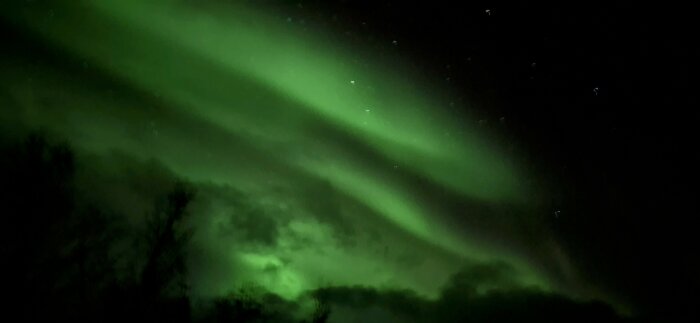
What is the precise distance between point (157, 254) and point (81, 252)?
2276 mm

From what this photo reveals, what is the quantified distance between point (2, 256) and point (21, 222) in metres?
1.11

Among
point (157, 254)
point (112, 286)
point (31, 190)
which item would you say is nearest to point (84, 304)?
point (112, 286)

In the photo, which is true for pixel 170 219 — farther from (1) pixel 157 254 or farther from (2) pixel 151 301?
(2) pixel 151 301

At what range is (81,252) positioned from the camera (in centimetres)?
1923

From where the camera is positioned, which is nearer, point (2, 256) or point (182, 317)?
point (2, 256)

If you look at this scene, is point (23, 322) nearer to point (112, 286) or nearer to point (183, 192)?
point (112, 286)

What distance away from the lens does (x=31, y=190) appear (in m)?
18.0

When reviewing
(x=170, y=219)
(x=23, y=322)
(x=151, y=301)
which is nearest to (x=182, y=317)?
(x=151, y=301)

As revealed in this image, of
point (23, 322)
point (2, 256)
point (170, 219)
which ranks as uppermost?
point (170, 219)

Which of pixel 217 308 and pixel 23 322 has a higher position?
pixel 217 308

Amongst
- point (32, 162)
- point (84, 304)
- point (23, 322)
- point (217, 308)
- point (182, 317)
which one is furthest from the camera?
point (217, 308)

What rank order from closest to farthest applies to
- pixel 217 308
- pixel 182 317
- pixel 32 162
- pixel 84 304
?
pixel 32 162
pixel 84 304
pixel 182 317
pixel 217 308

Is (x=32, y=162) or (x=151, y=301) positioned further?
(x=151, y=301)

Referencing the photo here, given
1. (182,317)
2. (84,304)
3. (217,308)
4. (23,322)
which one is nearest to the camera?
(23,322)
